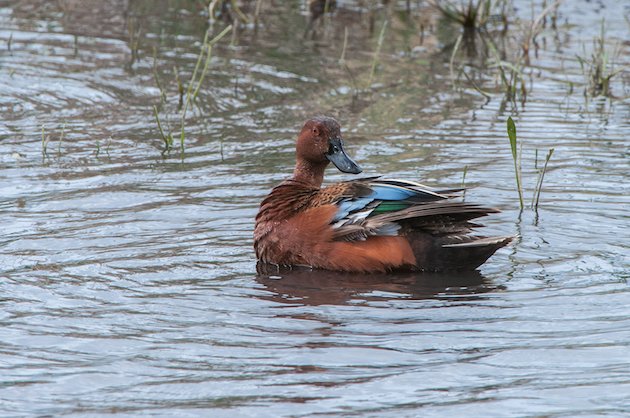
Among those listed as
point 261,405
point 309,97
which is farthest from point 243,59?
point 261,405

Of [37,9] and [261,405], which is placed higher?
[37,9]

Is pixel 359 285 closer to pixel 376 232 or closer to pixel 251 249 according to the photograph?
pixel 376 232

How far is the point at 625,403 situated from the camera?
4.50 meters

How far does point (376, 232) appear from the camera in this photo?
6.47m

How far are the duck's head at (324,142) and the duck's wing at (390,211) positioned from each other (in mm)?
551

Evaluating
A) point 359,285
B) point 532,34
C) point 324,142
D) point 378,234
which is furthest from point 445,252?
point 532,34

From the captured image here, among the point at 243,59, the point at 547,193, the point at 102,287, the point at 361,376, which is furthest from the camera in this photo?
the point at 243,59

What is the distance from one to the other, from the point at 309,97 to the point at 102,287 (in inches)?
200

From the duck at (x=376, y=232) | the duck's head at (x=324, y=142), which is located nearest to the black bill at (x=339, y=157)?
the duck's head at (x=324, y=142)

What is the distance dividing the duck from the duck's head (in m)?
0.42

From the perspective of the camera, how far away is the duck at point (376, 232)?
21.0 feet

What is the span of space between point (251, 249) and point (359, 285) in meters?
0.97

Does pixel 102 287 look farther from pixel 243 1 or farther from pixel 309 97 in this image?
pixel 243 1

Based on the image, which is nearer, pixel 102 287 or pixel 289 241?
pixel 102 287
